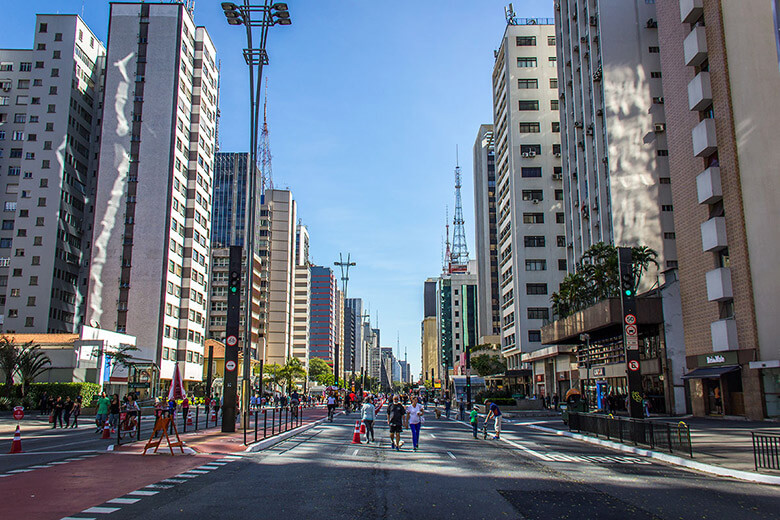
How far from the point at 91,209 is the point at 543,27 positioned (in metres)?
67.0

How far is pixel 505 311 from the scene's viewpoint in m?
89.7

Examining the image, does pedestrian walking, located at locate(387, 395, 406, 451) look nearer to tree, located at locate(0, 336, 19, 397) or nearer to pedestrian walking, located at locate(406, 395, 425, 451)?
pedestrian walking, located at locate(406, 395, 425, 451)

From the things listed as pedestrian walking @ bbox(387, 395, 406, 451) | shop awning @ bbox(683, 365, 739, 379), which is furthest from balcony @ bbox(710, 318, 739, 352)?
pedestrian walking @ bbox(387, 395, 406, 451)

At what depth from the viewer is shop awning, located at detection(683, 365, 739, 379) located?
33.6 meters

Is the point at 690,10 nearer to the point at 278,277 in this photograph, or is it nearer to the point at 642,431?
the point at 642,431

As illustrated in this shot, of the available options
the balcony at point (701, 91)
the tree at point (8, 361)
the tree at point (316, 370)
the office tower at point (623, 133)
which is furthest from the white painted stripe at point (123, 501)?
the tree at point (316, 370)

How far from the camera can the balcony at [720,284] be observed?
34156 millimetres

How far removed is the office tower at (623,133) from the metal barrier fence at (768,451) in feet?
115

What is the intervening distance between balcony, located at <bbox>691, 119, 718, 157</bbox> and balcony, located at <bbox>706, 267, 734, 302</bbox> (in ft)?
23.3

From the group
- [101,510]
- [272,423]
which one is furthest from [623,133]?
[101,510]

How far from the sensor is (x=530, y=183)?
A: 80938 millimetres

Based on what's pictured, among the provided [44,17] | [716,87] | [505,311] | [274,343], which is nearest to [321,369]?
[274,343]

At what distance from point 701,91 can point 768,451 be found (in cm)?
2699

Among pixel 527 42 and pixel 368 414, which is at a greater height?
pixel 527 42
